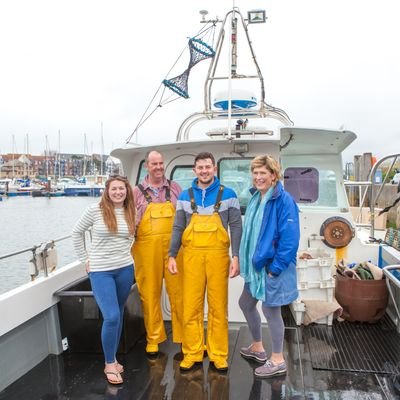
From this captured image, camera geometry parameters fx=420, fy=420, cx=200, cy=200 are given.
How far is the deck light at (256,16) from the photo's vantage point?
511cm

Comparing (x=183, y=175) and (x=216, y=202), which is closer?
(x=216, y=202)

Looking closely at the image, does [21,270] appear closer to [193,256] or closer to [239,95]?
[239,95]

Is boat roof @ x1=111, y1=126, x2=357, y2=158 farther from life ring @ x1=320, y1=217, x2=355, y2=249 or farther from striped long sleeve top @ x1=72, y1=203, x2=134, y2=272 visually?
striped long sleeve top @ x1=72, y1=203, x2=134, y2=272

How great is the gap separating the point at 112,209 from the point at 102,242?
0.26 m

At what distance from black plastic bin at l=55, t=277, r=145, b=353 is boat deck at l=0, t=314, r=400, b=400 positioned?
0.09m

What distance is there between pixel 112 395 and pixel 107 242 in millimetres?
1095

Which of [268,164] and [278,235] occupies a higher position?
[268,164]

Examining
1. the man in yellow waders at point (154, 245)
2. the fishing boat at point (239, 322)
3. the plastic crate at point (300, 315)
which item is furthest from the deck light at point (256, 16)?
the plastic crate at point (300, 315)

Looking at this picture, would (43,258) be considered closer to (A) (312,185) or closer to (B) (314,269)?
(B) (314,269)

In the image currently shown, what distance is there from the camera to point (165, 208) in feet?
11.5

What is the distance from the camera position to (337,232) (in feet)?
16.0

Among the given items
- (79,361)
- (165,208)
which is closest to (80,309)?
(79,361)

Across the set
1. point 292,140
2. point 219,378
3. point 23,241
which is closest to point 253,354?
point 219,378

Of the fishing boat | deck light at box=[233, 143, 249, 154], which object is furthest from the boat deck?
deck light at box=[233, 143, 249, 154]
